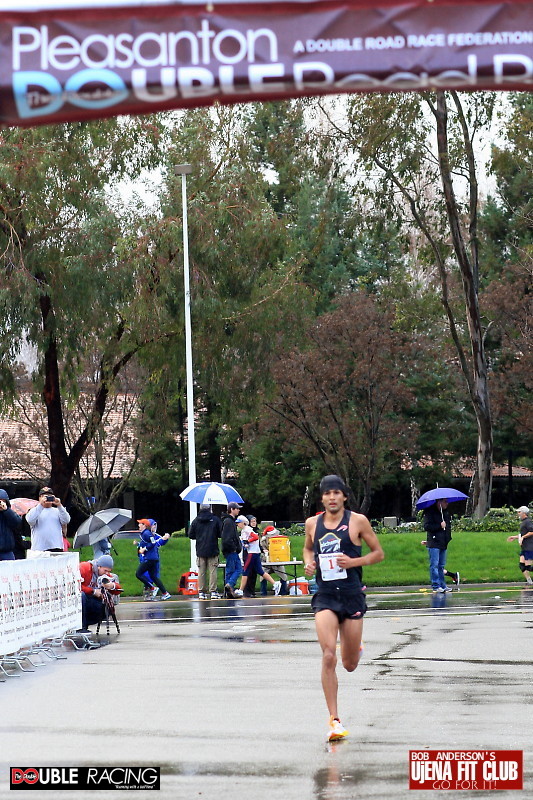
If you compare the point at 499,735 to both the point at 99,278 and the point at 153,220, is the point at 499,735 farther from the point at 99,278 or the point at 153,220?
the point at 153,220

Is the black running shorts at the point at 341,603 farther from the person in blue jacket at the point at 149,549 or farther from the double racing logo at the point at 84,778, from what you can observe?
the person in blue jacket at the point at 149,549

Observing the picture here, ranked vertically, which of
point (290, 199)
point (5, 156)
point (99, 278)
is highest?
point (290, 199)

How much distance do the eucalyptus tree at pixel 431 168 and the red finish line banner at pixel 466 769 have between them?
30602 mm

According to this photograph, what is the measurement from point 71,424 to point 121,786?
46.6 meters

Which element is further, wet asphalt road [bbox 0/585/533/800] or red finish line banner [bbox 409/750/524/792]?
wet asphalt road [bbox 0/585/533/800]

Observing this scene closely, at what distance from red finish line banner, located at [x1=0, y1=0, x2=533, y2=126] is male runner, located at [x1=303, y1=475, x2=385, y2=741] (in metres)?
3.18

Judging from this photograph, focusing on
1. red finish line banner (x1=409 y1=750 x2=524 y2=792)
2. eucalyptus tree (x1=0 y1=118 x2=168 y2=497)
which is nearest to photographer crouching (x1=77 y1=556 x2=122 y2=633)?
red finish line banner (x1=409 y1=750 x2=524 y2=792)

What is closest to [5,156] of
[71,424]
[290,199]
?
[71,424]

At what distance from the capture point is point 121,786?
26.3 feet

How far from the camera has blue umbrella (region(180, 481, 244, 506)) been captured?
92.9ft

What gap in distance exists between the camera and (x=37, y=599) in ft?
53.0

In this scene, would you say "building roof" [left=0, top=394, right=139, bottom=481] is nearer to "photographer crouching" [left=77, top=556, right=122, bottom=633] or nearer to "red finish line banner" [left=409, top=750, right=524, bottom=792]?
"photographer crouching" [left=77, top=556, right=122, bottom=633]

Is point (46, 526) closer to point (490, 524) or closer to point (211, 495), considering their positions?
point (211, 495)

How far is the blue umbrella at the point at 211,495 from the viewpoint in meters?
28.3
